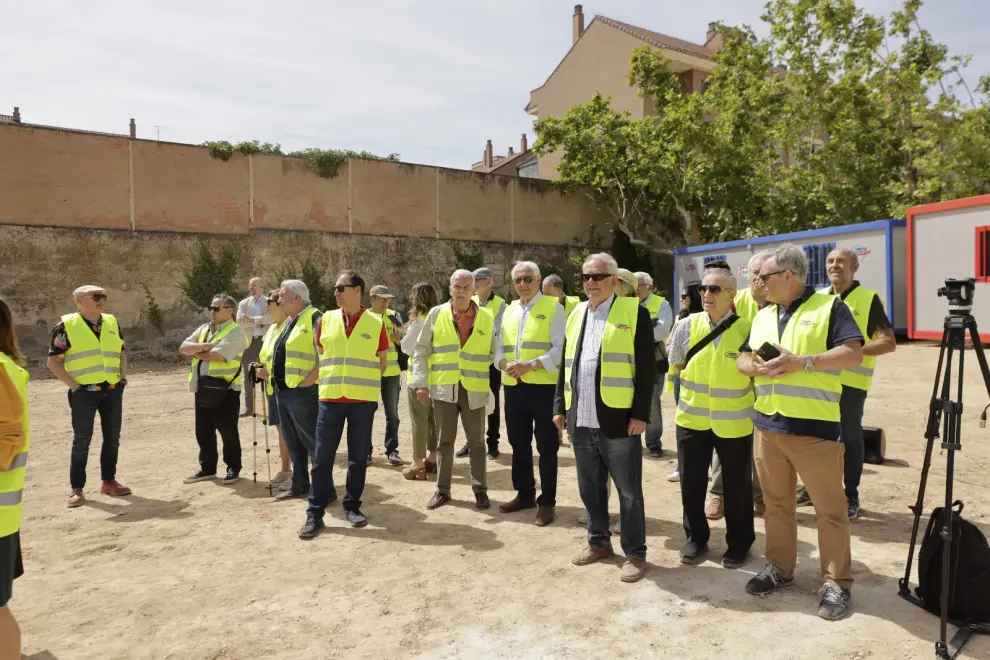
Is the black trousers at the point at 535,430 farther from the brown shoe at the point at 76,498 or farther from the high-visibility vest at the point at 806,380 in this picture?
the brown shoe at the point at 76,498

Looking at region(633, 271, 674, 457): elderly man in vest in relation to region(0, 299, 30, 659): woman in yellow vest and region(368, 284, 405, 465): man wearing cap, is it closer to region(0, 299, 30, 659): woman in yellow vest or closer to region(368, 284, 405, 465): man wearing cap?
region(368, 284, 405, 465): man wearing cap

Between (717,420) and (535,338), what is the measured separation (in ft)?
5.24

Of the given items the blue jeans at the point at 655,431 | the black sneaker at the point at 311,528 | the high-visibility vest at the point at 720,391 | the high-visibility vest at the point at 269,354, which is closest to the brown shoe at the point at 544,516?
the high-visibility vest at the point at 720,391

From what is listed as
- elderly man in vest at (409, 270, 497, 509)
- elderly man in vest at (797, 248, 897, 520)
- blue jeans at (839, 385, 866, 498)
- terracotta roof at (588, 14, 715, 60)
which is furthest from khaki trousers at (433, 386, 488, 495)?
terracotta roof at (588, 14, 715, 60)

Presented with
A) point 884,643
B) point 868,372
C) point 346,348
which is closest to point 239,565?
point 346,348

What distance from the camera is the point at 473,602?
3.78 meters

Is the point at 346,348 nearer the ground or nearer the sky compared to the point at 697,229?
nearer the ground

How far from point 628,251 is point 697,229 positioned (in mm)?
2569

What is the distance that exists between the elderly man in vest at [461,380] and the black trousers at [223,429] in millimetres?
1982

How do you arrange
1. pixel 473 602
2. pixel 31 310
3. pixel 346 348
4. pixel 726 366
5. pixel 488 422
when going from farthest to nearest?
pixel 31 310, pixel 488 422, pixel 346 348, pixel 726 366, pixel 473 602

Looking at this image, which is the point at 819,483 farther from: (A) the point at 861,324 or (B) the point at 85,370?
(B) the point at 85,370

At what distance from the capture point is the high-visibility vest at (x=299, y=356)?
18.3ft

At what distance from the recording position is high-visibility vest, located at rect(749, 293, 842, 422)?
3.43 m

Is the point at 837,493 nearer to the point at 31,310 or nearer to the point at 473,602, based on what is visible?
the point at 473,602
